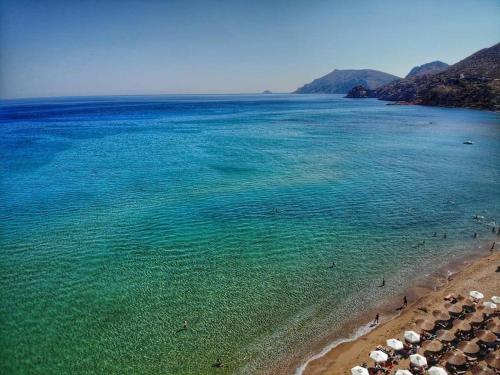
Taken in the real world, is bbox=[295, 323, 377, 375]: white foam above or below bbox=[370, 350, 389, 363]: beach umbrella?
below

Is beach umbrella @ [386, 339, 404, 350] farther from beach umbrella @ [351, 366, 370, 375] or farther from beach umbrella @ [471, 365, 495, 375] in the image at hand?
beach umbrella @ [471, 365, 495, 375]

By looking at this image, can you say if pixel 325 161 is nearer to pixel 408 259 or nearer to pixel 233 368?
pixel 408 259

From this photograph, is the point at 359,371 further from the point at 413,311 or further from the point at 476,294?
the point at 476,294

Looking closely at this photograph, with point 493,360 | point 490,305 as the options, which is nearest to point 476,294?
point 490,305

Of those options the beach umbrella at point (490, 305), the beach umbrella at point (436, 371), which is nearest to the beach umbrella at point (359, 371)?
the beach umbrella at point (436, 371)

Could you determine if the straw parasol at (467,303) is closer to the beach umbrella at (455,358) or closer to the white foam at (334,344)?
the beach umbrella at (455,358)

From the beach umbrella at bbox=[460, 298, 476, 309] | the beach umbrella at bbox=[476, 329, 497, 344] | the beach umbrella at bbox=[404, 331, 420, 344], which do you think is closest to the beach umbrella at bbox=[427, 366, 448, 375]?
the beach umbrella at bbox=[404, 331, 420, 344]

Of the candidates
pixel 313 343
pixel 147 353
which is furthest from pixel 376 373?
pixel 147 353
